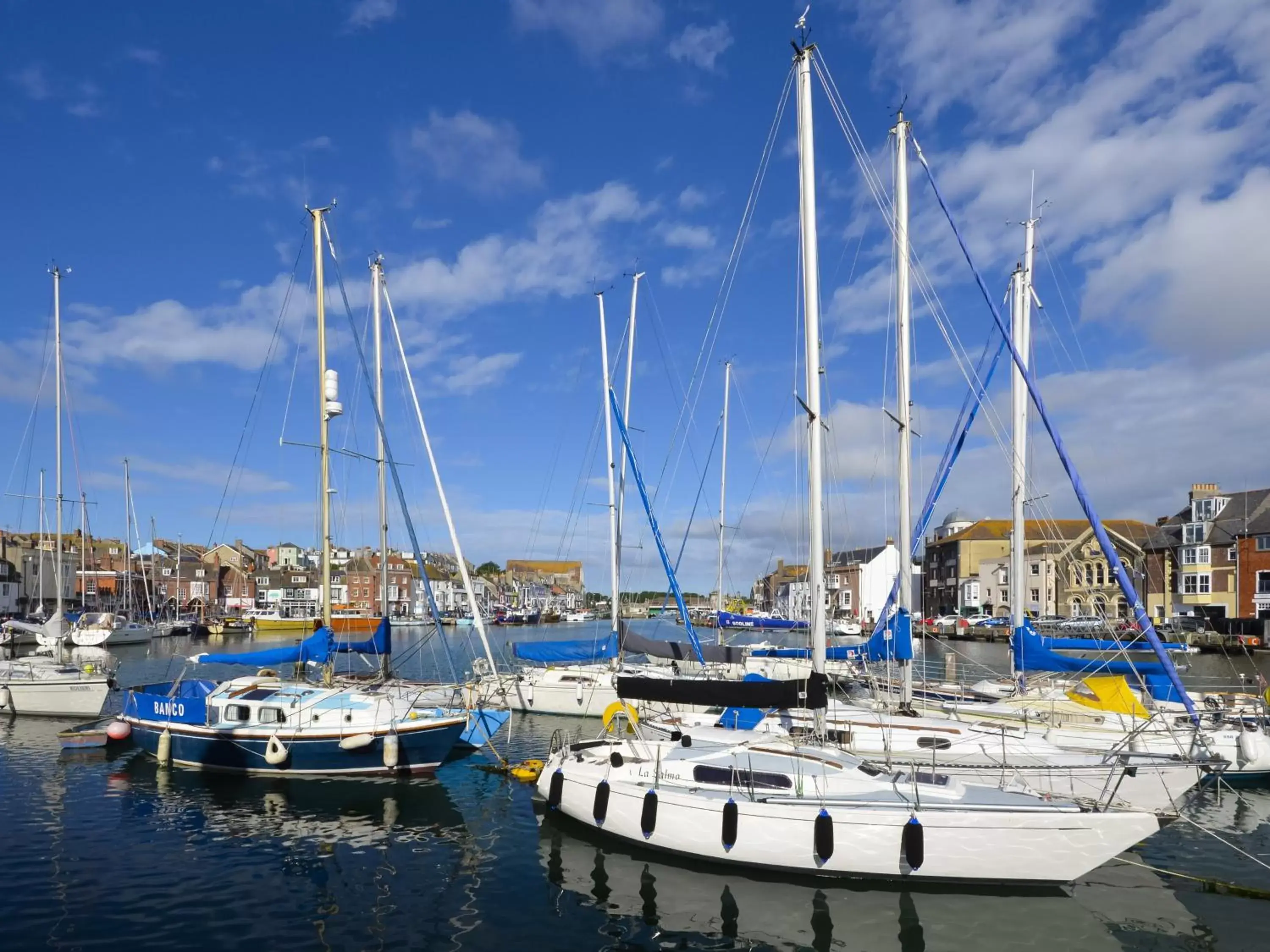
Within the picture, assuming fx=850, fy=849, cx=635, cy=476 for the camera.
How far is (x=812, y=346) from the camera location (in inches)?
749

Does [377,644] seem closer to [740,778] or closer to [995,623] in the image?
[740,778]

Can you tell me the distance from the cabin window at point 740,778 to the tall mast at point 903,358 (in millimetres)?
9004

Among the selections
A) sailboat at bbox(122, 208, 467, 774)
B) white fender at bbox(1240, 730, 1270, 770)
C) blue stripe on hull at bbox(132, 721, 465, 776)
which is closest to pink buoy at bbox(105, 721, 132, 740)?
sailboat at bbox(122, 208, 467, 774)

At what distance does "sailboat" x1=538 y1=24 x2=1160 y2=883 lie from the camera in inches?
577

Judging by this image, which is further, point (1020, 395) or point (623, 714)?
point (1020, 395)

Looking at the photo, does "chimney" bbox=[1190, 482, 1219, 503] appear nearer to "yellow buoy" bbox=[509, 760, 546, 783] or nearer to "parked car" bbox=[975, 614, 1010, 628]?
"parked car" bbox=[975, 614, 1010, 628]

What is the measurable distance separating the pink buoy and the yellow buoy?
498 inches

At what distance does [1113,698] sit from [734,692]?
12.4 m

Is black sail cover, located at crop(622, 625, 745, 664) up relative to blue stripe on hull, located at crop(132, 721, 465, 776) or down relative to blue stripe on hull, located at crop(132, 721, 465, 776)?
up

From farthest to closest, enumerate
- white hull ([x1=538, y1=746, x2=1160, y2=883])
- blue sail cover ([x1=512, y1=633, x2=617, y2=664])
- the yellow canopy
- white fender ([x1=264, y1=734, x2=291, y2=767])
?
1. blue sail cover ([x1=512, y1=633, x2=617, y2=664])
2. the yellow canopy
3. white fender ([x1=264, y1=734, x2=291, y2=767])
4. white hull ([x1=538, y1=746, x2=1160, y2=883])

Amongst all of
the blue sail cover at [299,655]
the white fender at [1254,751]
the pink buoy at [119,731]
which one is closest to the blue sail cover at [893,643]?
the white fender at [1254,751]

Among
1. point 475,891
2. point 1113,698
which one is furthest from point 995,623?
point 475,891

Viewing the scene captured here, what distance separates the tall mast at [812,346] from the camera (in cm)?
1848

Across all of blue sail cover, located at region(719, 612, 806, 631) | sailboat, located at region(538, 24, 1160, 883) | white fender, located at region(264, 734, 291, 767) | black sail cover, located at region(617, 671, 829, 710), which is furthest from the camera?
blue sail cover, located at region(719, 612, 806, 631)
